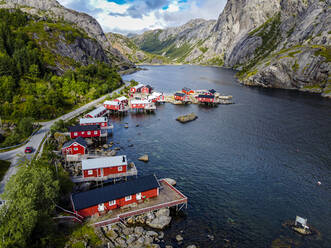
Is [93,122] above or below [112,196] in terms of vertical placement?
above

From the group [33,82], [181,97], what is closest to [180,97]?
[181,97]

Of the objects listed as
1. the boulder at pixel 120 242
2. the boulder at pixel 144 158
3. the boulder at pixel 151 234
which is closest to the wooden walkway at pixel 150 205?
the boulder at pixel 120 242

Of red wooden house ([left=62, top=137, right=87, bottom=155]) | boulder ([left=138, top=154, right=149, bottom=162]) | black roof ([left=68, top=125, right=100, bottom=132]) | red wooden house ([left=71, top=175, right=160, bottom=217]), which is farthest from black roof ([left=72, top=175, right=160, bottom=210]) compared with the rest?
black roof ([left=68, top=125, right=100, bottom=132])

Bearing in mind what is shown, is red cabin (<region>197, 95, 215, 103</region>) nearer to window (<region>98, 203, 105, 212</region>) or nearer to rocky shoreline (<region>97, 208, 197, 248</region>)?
rocky shoreline (<region>97, 208, 197, 248</region>)

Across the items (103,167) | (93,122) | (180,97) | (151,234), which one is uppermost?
(180,97)

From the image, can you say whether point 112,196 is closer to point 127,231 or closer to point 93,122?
point 127,231
